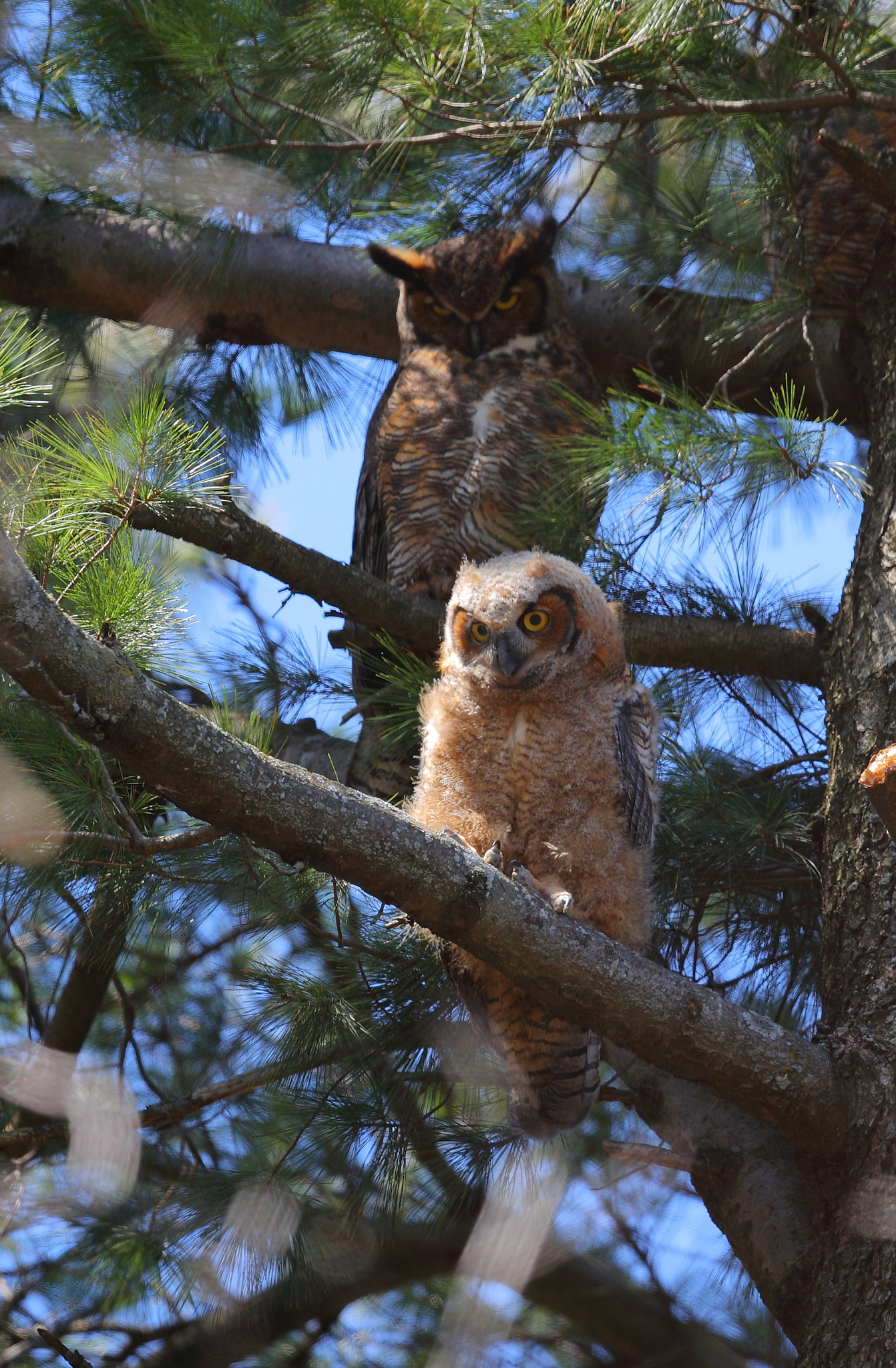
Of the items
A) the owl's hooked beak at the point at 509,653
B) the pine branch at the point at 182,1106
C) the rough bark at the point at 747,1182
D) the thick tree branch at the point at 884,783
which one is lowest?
the pine branch at the point at 182,1106

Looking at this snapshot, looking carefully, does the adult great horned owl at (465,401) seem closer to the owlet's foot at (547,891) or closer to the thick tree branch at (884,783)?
the owlet's foot at (547,891)

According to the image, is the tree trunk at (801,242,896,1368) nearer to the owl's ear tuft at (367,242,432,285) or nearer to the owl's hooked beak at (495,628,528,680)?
the owl's hooked beak at (495,628,528,680)

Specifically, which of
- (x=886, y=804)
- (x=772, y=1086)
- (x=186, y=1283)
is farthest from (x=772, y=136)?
(x=186, y=1283)

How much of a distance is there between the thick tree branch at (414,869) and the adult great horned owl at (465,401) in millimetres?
1877

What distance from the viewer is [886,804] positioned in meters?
1.51

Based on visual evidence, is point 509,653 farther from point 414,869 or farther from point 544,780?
point 414,869

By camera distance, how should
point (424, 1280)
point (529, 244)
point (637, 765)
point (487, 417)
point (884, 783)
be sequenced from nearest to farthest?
point (884, 783)
point (637, 765)
point (424, 1280)
point (487, 417)
point (529, 244)

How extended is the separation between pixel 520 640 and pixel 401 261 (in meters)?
1.90

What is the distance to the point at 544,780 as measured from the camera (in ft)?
6.97

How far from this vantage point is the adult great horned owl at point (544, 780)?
6.97 feet

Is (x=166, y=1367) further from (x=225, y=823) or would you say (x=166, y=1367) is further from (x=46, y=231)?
(x=46, y=231)

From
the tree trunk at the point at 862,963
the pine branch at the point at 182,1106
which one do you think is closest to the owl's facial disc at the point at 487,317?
the tree trunk at the point at 862,963

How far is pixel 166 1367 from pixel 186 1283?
12.2 inches

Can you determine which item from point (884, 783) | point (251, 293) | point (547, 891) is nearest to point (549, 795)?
point (547, 891)
